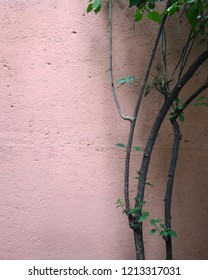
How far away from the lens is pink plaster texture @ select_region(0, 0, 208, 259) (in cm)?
129

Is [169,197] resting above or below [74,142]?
below

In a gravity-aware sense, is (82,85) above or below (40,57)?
below

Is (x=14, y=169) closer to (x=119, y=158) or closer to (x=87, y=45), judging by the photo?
(x=119, y=158)

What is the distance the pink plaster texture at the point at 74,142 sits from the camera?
129 cm

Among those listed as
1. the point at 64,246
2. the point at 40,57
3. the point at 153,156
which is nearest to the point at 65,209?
the point at 64,246

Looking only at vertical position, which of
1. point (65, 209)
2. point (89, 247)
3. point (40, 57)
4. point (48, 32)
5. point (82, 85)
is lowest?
point (89, 247)

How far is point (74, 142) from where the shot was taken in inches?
51.5

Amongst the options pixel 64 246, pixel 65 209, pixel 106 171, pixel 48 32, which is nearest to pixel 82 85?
pixel 48 32

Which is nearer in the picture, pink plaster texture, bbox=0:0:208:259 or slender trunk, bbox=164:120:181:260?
slender trunk, bbox=164:120:181:260

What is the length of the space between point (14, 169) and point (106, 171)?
1.32 ft

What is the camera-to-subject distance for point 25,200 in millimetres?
1292

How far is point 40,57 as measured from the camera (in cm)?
133

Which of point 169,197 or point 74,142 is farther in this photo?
point 74,142

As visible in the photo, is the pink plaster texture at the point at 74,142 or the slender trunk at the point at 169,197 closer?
the slender trunk at the point at 169,197
